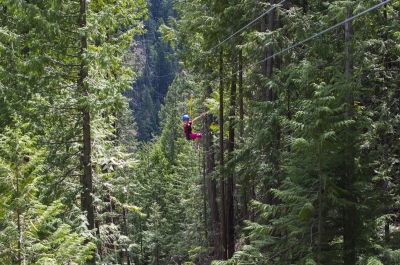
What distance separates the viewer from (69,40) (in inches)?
369

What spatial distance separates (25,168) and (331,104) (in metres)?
4.58

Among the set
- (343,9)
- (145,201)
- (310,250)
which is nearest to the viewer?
(310,250)

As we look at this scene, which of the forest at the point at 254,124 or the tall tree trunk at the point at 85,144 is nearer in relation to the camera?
the forest at the point at 254,124

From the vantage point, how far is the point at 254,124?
1099 cm

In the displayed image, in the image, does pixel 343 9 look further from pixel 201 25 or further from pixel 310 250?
pixel 201 25

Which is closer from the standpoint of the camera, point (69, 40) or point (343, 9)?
point (343, 9)

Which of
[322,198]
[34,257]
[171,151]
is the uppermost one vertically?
[322,198]

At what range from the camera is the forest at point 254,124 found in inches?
235

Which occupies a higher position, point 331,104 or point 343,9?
point 343,9

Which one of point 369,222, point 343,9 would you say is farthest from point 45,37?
point 369,222

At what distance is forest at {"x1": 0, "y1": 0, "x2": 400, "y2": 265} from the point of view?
235 inches

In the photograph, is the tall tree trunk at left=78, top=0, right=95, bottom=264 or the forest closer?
the forest

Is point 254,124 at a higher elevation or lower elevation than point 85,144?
higher

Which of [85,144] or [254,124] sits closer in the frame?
[85,144]
